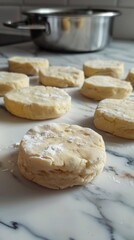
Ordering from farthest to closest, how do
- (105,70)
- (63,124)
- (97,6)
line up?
(97,6), (105,70), (63,124)

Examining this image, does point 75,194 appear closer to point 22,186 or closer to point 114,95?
point 22,186

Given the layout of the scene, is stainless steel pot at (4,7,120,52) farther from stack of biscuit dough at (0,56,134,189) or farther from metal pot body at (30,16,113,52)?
stack of biscuit dough at (0,56,134,189)

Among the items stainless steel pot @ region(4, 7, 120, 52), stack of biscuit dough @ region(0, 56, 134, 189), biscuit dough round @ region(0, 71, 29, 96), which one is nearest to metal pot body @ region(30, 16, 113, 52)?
stainless steel pot @ region(4, 7, 120, 52)

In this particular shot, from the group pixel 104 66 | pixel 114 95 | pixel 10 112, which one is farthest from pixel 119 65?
pixel 10 112

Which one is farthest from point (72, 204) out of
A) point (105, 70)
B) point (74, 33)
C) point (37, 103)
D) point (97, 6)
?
point (97, 6)

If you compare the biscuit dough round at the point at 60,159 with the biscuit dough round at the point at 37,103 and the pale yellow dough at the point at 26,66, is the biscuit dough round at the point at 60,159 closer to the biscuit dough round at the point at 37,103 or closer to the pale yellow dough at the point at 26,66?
the biscuit dough round at the point at 37,103

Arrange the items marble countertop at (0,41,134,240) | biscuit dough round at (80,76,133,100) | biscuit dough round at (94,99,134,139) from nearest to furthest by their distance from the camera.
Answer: marble countertop at (0,41,134,240)
biscuit dough round at (94,99,134,139)
biscuit dough round at (80,76,133,100)

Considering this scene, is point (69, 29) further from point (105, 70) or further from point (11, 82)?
point (11, 82)
